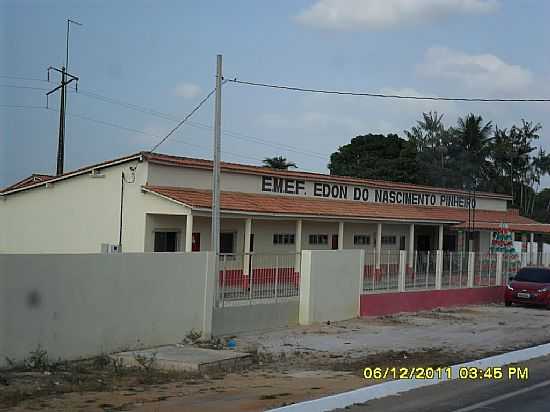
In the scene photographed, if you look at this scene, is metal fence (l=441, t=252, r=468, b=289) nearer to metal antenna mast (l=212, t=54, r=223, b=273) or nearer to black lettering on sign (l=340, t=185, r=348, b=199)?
black lettering on sign (l=340, t=185, r=348, b=199)

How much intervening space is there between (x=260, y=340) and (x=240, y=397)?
7.03 meters

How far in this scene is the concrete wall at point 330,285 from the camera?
19562mm

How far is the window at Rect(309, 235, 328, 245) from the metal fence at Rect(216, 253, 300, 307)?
11.0 meters

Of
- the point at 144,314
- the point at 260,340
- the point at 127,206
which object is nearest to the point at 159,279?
the point at 144,314

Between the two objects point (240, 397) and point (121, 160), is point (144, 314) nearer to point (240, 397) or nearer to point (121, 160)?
point (240, 397)

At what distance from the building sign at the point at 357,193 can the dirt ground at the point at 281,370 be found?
9952mm

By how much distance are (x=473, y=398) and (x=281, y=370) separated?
3707mm

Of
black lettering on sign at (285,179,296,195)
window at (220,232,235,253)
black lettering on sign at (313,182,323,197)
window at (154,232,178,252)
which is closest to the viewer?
window at (154,232,178,252)

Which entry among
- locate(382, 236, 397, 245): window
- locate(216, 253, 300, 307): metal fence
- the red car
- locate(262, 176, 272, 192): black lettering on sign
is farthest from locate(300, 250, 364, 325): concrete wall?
locate(382, 236, 397, 245): window

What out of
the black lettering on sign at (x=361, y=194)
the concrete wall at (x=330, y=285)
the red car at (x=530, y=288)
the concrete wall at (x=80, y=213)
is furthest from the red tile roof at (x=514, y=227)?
the concrete wall at (x=80, y=213)

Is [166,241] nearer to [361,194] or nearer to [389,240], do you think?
[361,194]

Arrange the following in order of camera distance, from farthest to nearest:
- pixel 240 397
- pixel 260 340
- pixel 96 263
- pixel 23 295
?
pixel 260 340 → pixel 96 263 → pixel 23 295 → pixel 240 397

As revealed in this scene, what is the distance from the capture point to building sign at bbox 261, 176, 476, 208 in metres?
30.5

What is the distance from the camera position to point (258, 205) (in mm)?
26359
